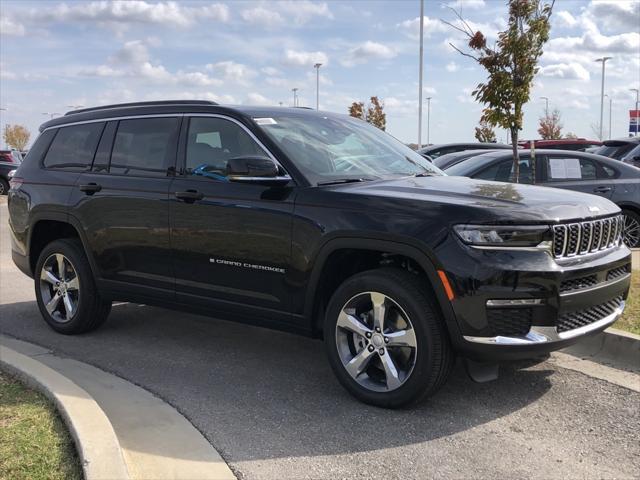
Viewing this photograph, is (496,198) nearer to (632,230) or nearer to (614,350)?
(614,350)

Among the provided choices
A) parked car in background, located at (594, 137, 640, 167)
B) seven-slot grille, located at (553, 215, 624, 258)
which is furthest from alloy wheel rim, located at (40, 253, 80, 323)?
parked car in background, located at (594, 137, 640, 167)

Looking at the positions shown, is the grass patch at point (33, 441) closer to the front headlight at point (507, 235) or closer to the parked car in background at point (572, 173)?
the front headlight at point (507, 235)

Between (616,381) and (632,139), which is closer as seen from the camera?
(616,381)

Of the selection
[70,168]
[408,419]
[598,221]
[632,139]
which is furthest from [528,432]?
[632,139]

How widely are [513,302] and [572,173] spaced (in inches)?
247

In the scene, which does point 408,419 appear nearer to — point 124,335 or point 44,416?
point 44,416

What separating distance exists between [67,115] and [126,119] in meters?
1.01

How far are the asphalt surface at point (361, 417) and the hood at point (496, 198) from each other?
1213 mm

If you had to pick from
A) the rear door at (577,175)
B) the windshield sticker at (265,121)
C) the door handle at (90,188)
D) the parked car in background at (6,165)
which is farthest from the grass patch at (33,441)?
the parked car in background at (6,165)

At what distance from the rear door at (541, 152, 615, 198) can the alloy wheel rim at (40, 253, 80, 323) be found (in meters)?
6.25

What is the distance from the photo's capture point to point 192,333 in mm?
6004

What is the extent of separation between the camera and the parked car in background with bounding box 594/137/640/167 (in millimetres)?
11625

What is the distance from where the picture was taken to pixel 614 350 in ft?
16.7

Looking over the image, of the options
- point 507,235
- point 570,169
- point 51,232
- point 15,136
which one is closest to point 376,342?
point 507,235
